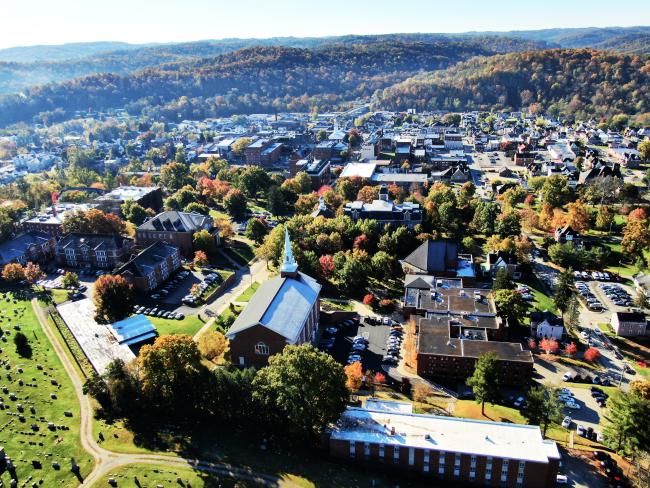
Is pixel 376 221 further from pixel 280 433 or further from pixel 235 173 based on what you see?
pixel 235 173

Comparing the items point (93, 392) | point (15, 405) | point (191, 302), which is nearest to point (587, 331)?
point (191, 302)

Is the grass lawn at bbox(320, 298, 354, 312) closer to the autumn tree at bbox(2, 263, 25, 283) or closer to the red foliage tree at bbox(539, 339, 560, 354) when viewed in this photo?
the red foliage tree at bbox(539, 339, 560, 354)

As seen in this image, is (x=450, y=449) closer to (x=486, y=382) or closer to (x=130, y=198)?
(x=486, y=382)

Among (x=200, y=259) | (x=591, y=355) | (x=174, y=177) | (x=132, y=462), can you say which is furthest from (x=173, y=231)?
(x=591, y=355)

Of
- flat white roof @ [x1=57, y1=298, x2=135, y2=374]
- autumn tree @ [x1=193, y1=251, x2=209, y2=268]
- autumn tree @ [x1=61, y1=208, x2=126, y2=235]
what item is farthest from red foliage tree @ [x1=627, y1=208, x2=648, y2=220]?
autumn tree @ [x1=61, y1=208, x2=126, y2=235]

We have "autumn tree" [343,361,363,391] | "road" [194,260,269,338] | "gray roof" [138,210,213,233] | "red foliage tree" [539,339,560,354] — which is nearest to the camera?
"autumn tree" [343,361,363,391]

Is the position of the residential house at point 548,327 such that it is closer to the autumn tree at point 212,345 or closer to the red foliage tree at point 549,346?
the red foliage tree at point 549,346
